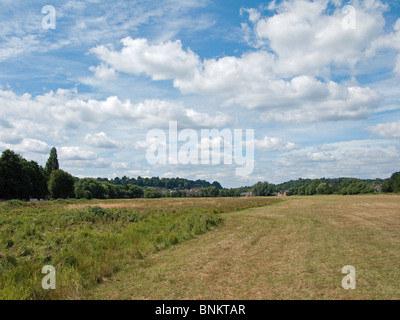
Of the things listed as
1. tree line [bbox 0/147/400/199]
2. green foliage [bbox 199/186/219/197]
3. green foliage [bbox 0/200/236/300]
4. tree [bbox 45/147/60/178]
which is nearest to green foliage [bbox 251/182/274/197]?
tree line [bbox 0/147/400/199]

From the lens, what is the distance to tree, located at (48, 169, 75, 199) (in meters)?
74.2

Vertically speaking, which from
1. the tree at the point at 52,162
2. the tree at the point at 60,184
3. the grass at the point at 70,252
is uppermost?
the tree at the point at 52,162

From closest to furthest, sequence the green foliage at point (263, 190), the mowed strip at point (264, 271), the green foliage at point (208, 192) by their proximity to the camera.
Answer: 1. the mowed strip at point (264, 271)
2. the green foliage at point (263, 190)
3. the green foliage at point (208, 192)

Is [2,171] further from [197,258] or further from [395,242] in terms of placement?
[395,242]

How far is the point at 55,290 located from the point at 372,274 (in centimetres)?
830

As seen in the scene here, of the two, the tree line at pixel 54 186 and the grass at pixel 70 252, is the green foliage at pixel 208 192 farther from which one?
the grass at pixel 70 252

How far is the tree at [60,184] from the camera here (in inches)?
2921

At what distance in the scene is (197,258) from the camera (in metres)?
11.0

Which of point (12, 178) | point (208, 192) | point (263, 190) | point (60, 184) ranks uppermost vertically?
point (12, 178)

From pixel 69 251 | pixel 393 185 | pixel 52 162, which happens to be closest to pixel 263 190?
pixel 393 185

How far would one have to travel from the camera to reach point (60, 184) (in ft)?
247

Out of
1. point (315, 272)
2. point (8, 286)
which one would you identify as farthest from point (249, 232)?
point (8, 286)

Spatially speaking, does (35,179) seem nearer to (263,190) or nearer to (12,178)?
(12,178)

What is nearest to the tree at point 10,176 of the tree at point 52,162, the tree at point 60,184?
the tree at point 60,184
